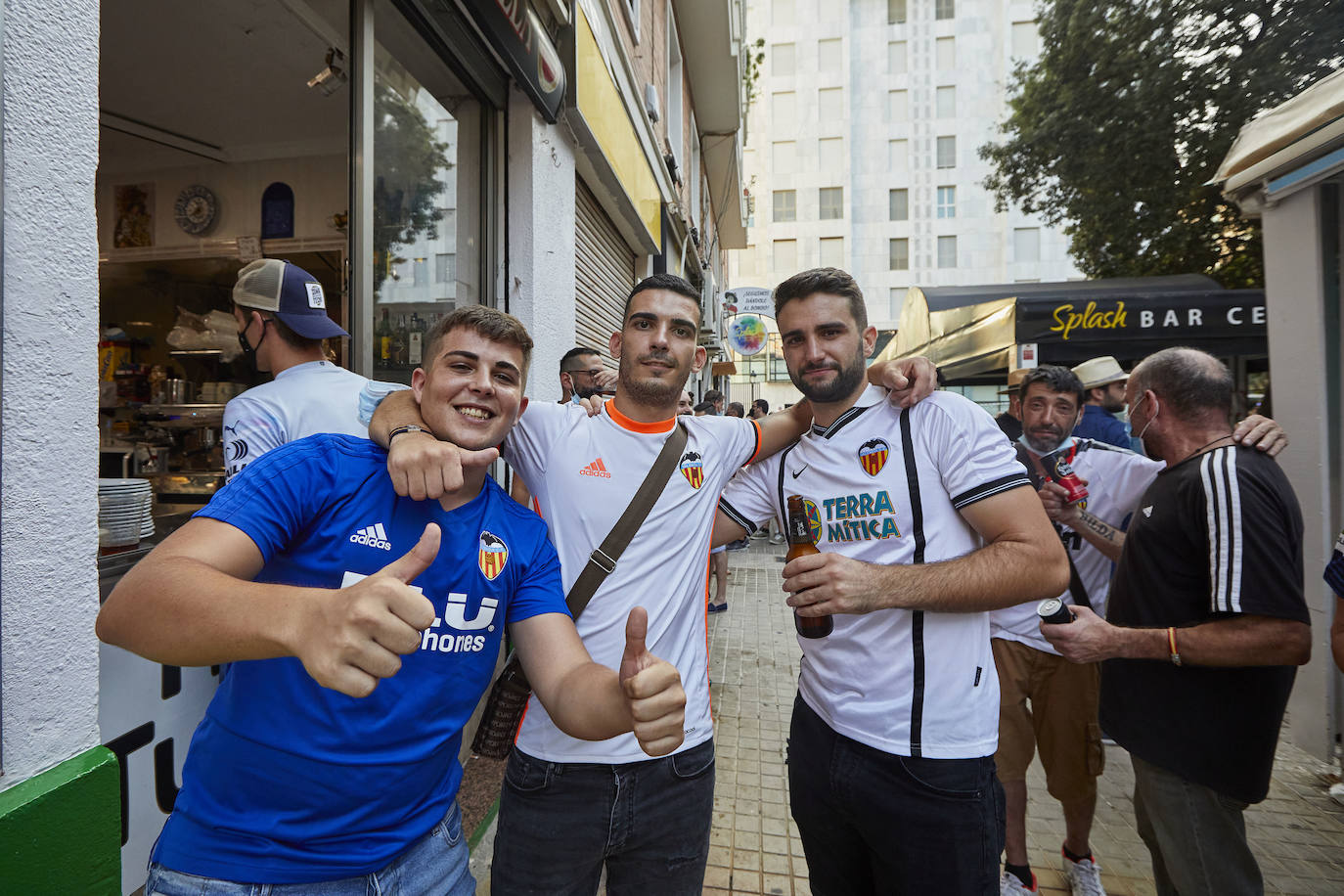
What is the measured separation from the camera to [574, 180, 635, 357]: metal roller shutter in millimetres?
6172

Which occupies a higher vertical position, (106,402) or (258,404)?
(106,402)

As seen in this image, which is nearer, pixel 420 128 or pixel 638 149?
pixel 420 128

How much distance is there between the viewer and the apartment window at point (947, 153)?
113 ft

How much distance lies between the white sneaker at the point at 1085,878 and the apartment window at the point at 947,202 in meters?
36.8

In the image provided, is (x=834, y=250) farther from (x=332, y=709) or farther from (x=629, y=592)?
(x=332, y=709)

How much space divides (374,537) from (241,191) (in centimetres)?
676

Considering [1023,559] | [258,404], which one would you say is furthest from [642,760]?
[258,404]

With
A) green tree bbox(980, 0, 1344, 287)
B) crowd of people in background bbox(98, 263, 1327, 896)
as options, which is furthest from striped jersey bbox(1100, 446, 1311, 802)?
green tree bbox(980, 0, 1344, 287)

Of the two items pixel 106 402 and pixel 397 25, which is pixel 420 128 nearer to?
pixel 397 25

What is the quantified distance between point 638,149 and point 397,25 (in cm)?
412

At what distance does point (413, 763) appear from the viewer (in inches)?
59.2

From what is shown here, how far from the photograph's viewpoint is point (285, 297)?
268 cm

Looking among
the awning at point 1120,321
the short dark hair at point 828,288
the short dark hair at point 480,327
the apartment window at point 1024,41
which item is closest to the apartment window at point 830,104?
the apartment window at point 1024,41

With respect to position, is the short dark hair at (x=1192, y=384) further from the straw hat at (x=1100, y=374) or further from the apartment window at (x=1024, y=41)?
the apartment window at (x=1024, y=41)
